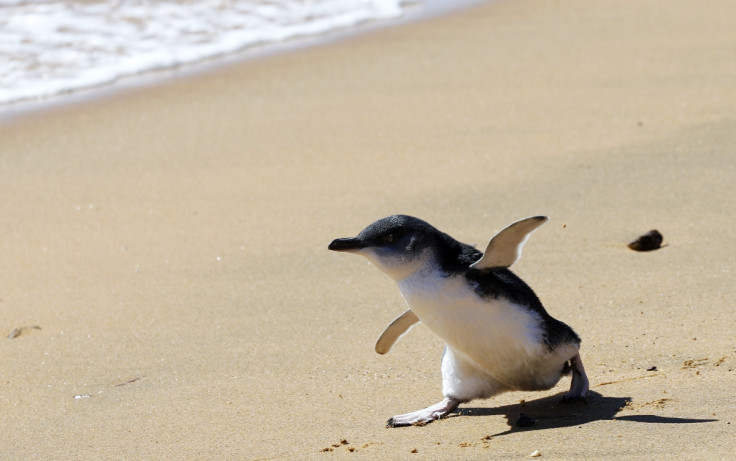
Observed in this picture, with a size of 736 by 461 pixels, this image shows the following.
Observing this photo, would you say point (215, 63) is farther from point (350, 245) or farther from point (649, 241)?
point (350, 245)

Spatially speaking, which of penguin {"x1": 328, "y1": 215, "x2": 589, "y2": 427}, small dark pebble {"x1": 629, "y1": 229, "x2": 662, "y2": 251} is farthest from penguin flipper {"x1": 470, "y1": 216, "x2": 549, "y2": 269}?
small dark pebble {"x1": 629, "y1": 229, "x2": 662, "y2": 251}

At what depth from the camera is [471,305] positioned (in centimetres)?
320

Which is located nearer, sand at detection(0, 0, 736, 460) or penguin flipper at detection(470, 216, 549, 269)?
penguin flipper at detection(470, 216, 549, 269)

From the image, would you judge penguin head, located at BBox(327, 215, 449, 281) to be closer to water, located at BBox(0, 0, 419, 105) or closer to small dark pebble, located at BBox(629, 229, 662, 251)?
small dark pebble, located at BBox(629, 229, 662, 251)

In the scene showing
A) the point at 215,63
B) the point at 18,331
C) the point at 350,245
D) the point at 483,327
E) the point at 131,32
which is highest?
the point at 350,245

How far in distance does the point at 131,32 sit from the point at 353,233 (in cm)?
615

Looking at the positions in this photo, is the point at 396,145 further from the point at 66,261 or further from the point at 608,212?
the point at 66,261

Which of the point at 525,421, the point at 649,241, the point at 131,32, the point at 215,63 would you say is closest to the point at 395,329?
the point at 525,421

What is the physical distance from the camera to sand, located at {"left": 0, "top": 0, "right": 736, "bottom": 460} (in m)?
3.42

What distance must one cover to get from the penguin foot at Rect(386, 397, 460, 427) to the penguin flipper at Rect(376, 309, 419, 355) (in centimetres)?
31

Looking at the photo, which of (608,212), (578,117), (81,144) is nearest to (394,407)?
(608,212)

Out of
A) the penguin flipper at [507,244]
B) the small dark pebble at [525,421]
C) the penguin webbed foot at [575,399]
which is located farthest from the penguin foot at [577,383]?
the penguin flipper at [507,244]

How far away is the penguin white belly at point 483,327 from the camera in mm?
3199

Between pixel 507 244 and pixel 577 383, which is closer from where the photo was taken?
pixel 507 244
